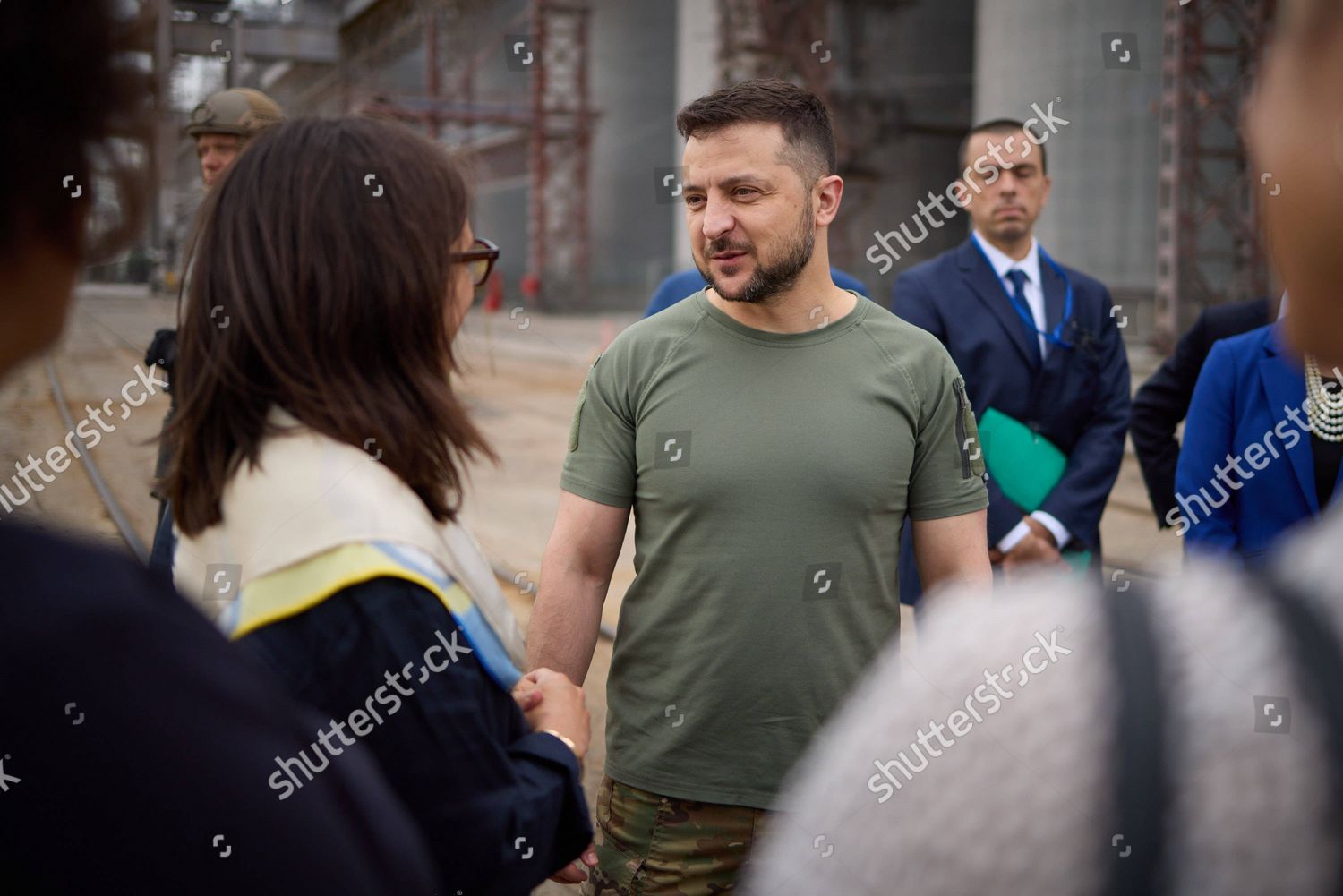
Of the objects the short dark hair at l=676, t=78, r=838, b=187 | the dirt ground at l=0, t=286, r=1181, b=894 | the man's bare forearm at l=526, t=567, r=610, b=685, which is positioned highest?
the short dark hair at l=676, t=78, r=838, b=187

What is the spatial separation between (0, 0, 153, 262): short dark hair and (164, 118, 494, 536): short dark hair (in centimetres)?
52

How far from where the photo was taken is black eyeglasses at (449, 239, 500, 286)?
1.84 meters

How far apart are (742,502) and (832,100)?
2816 centimetres

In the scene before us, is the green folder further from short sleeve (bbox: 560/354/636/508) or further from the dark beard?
short sleeve (bbox: 560/354/636/508)

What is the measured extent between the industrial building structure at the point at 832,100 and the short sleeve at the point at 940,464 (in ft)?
3.76

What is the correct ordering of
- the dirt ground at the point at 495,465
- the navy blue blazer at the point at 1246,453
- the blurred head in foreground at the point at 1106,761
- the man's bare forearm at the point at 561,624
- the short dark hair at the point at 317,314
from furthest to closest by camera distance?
the dirt ground at the point at 495,465 < the navy blue blazer at the point at 1246,453 < the man's bare forearm at the point at 561,624 < the short dark hair at the point at 317,314 < the blurred head in foreground at the point at 1106,761

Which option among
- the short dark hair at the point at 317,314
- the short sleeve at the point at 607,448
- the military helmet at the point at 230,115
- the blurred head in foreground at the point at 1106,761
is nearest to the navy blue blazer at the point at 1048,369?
the short sleeve at the point at 607,448

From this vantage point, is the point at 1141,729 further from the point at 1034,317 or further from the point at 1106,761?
the point at 1034,317

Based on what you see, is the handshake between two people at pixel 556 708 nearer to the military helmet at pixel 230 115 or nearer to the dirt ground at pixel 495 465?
→ the dirt ground at pixel 495 465

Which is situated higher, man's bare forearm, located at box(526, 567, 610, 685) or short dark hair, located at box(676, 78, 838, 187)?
short dark hair, located at box(676, 78, 838, 187)

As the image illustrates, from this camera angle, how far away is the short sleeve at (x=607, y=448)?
8.40 ft

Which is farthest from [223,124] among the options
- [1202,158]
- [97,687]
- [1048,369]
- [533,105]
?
[533,105]

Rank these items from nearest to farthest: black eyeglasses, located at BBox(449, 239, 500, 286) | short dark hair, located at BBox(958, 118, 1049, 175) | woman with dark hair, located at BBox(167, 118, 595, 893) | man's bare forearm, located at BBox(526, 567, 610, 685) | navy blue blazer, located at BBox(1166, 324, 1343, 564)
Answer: woman with dark hair, located at BBox(167, 118, 595, 893) < black eyeglasses, located at BBox(449, 239, 500, 286) < man's bare forearm, located at BBox(526, 567, 610, 685) < navy blue blazer, located at BBox(1166, 324, 1343, 564) < short dark hair, located at BBox(958, 118, 1049, 175)

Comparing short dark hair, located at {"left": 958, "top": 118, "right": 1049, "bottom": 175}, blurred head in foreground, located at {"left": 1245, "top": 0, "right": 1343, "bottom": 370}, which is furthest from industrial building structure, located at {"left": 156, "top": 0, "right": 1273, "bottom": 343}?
short dark hair, located at {"left": 958, "top": 118, "right": 1049, "bottom": 175}
